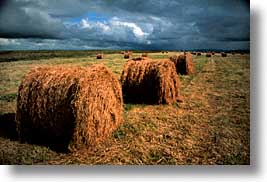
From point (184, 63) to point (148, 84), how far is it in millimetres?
411

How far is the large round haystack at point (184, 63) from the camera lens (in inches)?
125

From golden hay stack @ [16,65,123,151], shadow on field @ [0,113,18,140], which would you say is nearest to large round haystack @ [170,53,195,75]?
golden hay stack @ [16,65,123,151]

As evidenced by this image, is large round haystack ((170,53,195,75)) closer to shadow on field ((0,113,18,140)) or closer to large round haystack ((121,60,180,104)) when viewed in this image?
large round haystack ((121,60,180,104))

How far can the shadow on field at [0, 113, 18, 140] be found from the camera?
275cm

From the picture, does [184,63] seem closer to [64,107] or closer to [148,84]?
[148,84]

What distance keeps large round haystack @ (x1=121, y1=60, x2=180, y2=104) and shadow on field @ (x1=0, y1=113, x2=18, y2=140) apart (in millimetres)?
1077

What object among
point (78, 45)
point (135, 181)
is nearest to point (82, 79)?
point (78, 45)

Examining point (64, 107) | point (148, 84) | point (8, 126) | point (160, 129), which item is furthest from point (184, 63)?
point (8, 126)

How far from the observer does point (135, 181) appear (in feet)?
8.98

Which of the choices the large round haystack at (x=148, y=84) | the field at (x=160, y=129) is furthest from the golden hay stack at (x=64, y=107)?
the large round haystack at (x=148, y=84)

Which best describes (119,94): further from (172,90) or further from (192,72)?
(192,72)

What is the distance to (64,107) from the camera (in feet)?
8.14

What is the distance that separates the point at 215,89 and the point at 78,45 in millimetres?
1257

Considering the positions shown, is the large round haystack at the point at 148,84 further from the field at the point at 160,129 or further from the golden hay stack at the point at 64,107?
the golden hay stack at the point at 64,107
